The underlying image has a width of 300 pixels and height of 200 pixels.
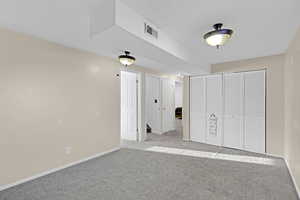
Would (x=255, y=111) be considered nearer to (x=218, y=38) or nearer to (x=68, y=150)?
(x=218, y=38)

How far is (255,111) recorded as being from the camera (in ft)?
13.0

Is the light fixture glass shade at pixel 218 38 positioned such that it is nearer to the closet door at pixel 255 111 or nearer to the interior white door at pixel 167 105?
the closet door at pixel 255 111

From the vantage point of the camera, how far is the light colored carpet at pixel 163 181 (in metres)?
2.21

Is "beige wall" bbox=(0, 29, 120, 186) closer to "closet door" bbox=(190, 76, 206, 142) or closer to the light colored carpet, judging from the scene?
the light colored carpet

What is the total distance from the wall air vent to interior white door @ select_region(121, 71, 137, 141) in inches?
114

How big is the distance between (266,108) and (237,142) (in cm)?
113

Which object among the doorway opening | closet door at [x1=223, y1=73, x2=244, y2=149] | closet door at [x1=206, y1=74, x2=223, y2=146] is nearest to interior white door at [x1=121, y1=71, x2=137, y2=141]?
the doorway opening

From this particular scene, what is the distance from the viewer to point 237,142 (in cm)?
428

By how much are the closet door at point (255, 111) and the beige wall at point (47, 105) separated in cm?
351

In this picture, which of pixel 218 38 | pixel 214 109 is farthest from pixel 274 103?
pixel 218 38

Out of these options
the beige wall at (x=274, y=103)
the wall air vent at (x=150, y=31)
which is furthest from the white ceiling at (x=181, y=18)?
the beige wall at (x=274, y=103)

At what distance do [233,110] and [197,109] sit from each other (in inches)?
41.0

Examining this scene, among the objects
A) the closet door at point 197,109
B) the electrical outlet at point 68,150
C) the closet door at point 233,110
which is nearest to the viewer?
the electrical outlet at point 68,150

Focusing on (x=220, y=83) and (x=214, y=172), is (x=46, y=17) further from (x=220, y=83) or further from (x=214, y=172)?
(x=220, y=83)
